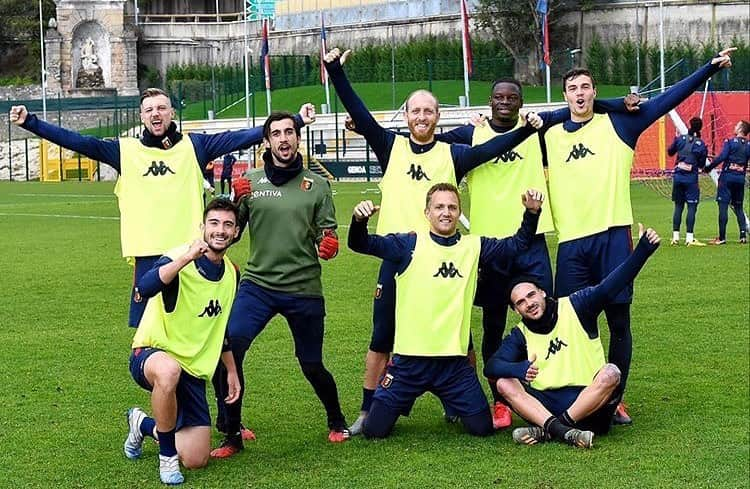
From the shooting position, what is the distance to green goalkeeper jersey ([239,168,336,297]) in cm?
877

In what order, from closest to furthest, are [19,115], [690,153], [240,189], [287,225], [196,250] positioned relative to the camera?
[196,250], [240,189], [287,225], [19,115], [690,153]

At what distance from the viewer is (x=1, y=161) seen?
6494 cm

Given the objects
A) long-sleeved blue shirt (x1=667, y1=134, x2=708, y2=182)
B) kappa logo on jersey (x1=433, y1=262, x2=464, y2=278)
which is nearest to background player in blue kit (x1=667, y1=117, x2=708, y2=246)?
long-sleeved blue shirt (x1=667, y1=134, x2=708, y2=182)

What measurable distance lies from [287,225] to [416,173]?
0.93 metres

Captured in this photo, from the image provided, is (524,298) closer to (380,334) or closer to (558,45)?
(380,334)

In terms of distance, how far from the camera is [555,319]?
881 centimetres

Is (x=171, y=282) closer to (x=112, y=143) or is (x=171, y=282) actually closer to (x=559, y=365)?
(x=112, y=143)

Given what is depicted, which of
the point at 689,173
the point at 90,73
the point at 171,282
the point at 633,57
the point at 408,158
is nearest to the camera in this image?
the point at 171,282

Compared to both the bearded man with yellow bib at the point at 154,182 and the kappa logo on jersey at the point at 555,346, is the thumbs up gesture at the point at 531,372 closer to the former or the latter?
the kappa logo on jersey at the point at 555,346

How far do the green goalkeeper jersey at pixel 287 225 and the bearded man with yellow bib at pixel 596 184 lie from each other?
5.32ft

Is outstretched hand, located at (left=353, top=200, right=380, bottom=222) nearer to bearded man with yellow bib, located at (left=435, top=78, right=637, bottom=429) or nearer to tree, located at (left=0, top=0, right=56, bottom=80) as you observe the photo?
bearded man with yellow bib, located at (left=435, top=78, right=637, bottom=429)

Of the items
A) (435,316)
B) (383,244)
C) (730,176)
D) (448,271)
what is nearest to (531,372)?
(435,316)

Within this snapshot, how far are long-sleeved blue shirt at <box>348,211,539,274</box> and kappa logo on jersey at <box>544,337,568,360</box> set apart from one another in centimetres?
61

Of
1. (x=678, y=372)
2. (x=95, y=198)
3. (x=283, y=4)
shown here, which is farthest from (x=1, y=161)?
(x=678, y=372)
